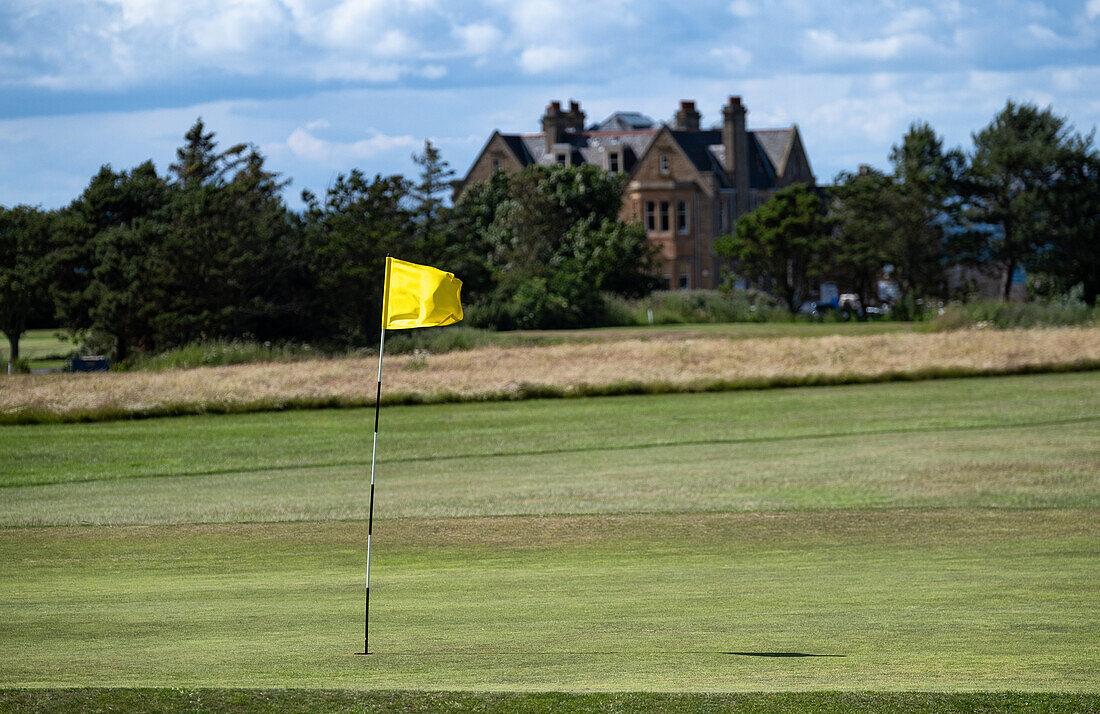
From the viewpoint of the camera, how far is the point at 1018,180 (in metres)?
61.4

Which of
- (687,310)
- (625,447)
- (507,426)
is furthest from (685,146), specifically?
(625,447)

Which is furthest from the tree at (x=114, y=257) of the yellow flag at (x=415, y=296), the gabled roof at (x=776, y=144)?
the gabled roof at (x=776, y=144)

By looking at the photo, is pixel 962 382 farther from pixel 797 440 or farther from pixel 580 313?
pixel 580 313

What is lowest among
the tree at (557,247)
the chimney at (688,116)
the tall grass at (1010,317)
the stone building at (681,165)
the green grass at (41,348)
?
the green grass at (41,348)

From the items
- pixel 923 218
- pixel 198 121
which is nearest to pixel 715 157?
pixel 923 218

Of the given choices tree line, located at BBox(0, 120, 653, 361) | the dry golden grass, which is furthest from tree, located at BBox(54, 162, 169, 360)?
the dry golden grass

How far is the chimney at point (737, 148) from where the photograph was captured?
80.2 metres

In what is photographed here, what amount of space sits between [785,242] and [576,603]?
5845cm

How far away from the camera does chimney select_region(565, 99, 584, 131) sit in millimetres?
87631

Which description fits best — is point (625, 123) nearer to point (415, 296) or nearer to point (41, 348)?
point (41, 348)

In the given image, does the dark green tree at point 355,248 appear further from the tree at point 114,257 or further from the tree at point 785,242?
the tree at point 785,242

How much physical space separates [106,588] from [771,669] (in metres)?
6.22

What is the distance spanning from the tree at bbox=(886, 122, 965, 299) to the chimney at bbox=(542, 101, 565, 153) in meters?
28.9

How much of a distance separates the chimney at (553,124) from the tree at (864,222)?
25349mm
